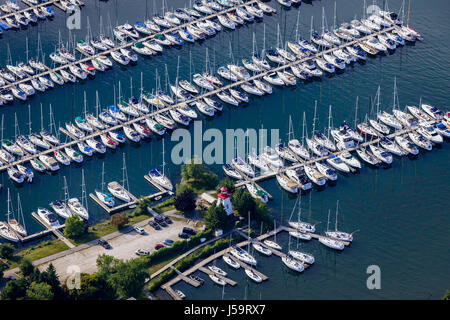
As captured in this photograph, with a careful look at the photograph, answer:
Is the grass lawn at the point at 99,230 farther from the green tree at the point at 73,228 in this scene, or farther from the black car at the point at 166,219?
the black car at the point at 166,219

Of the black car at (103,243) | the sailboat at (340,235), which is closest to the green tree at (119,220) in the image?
the black car at (103,243)

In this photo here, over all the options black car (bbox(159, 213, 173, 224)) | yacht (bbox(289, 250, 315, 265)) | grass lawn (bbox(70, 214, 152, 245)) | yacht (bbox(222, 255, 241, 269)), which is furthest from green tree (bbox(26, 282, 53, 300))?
yacht (bbox(289, 250, 315, 265))

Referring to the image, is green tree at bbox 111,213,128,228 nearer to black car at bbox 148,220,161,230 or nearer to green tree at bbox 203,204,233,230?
black car at bbox 148,220,161,230

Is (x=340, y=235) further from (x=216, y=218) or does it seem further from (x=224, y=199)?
(x=216, y=218)

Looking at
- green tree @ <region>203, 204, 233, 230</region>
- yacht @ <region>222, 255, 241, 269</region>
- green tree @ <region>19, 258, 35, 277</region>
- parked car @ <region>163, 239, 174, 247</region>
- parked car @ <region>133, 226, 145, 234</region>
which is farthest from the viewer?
parked car @ <region>133, 226, 145, 234</region>

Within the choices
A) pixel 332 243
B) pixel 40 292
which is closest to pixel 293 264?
pixel 332 243

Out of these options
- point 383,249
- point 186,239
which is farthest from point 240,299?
point 383,249
